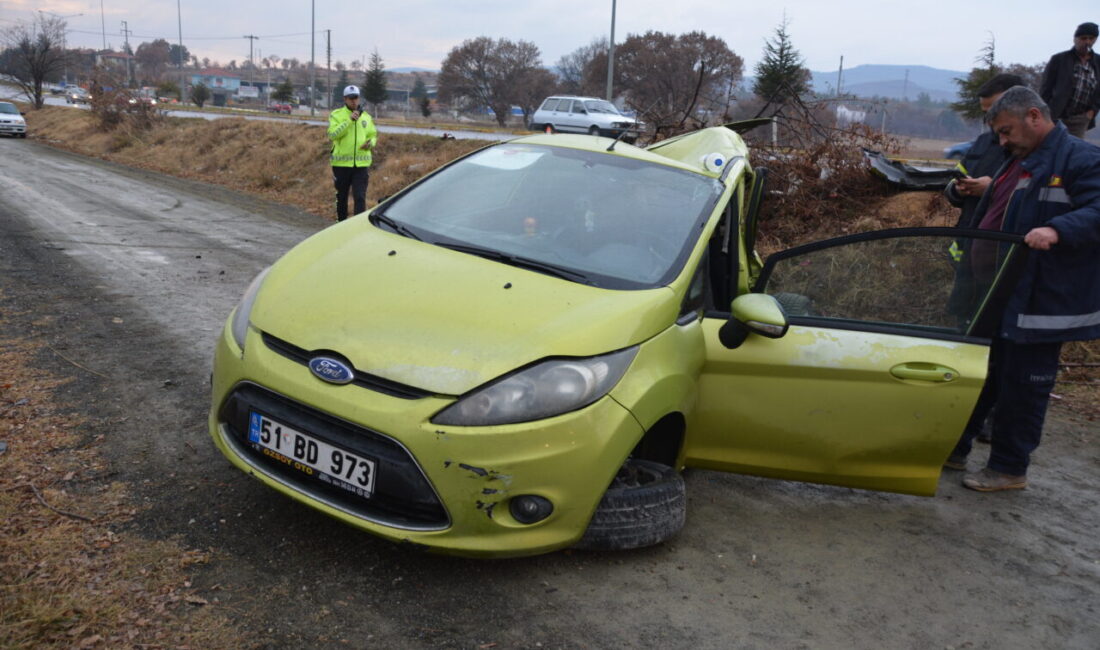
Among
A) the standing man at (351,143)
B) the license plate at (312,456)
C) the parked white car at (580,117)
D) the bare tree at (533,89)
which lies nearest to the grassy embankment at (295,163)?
the standing man at (351,143)

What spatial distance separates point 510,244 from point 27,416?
7.93ft

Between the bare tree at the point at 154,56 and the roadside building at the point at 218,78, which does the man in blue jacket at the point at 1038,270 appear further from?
the bare tree at the point at 154,56

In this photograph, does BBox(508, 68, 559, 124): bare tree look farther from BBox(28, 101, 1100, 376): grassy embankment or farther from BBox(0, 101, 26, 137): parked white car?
BBox(0, 101, 26, 137): parked white car

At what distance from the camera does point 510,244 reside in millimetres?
3412

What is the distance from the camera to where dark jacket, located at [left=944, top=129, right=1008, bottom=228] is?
187 inches

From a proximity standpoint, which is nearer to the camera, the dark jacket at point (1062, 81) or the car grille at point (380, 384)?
the car grille at point (380, 384)

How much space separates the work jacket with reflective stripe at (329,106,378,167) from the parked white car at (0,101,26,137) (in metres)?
26.8

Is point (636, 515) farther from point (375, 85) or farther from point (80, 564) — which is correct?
point (375, 85)

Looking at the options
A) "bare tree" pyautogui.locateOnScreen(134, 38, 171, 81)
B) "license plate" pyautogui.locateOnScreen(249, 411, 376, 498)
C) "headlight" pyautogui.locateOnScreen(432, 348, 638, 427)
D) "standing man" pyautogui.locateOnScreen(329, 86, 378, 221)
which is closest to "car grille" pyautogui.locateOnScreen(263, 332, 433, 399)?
"headlight" pyautogui.locateOnScreen(432, 348, 638, 427)

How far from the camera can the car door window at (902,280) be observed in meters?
3.39

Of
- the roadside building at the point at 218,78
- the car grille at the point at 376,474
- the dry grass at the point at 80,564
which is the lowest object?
the dry grass at the point at 80,564

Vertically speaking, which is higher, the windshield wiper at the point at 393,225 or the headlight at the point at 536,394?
the windshield wiper at the point at 393,225

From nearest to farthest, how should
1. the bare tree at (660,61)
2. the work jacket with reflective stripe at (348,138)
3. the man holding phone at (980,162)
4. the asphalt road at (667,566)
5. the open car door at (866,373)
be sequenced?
1. the asphalt road at (667,566)
2. the open car door at (866,373)
3. the man holding phone at (980,162)
4. the work jacket with reflective stripe at (348,138)
5. the bare tree at (660,61)

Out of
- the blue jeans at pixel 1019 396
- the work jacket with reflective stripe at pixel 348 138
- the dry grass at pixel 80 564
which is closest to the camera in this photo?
the dry grass at pixel 80 564
